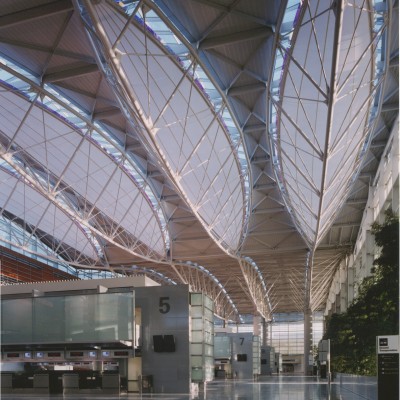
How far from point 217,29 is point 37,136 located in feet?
68.7

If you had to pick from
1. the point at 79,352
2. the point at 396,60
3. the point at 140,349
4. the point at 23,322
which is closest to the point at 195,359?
the point at 140,349

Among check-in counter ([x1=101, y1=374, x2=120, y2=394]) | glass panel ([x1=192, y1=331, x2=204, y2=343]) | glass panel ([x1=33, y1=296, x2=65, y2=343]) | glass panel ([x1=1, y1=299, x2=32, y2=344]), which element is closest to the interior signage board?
glass panel ([x1=192, y1=331, x2=204, y2=343])

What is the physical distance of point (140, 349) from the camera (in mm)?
31125

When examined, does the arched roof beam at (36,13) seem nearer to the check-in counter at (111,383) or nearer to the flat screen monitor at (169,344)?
the flat screen monitor at (169,344)

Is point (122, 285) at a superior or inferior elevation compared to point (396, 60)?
inferior

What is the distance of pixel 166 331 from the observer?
31.0 m

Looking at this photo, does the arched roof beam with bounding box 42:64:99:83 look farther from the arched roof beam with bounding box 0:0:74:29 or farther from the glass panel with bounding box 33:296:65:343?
the glass panel with bounding box 33:296:65:343

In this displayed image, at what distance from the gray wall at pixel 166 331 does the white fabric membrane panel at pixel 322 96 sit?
1171 centimetres

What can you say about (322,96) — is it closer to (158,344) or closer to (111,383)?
(158,344)

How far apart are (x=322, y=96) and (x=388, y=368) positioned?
62.1 feet

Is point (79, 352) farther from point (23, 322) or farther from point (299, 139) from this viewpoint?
point (299, 139)

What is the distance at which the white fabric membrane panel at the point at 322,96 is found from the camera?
2489 centimetres

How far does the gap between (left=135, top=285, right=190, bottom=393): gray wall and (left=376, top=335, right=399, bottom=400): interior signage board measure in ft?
52.9

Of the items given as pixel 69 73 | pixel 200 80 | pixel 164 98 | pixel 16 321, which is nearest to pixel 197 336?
pixel 16 321
